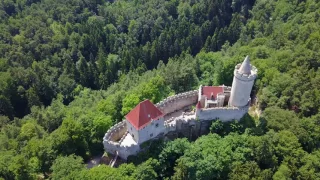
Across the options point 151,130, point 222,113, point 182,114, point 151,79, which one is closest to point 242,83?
point 222,113

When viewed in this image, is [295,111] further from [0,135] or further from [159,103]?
[0,135]

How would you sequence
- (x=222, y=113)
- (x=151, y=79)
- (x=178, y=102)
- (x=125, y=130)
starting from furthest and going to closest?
(x=151, y=79), (x=178, y=102), (x=125, y=130), (x=222, y=113)

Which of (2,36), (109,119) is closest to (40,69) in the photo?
(2,36)

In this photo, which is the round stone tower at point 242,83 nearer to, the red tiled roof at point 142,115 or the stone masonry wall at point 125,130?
the stone masonry wall at point 125,130

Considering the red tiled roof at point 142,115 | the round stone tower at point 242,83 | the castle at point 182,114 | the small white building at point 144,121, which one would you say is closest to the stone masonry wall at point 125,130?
the castle at point 182,114

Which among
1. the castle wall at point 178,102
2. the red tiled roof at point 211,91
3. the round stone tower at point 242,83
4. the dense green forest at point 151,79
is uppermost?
the round stone tower at point 242,83

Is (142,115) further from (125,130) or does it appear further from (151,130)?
(125,130)
